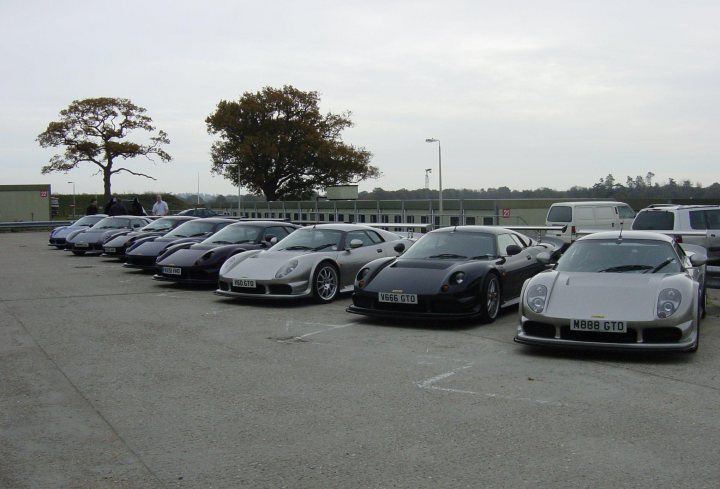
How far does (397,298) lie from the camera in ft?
31.0

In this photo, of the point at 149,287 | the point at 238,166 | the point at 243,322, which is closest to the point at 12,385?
the point at 243,322

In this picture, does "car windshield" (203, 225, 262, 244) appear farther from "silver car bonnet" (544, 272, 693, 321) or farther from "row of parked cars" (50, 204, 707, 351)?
"silver car bonnet" (544, 272, 693, 321)

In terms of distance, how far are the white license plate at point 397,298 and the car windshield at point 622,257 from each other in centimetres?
190

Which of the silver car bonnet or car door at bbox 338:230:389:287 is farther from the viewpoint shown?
car door at bbox 338:230:389:287

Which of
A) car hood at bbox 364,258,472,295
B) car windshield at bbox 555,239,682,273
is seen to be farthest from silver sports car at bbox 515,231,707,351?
car hood at bbox 364,258,472,295

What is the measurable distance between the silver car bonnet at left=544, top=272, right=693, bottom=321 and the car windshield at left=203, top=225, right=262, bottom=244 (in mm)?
→ 7938

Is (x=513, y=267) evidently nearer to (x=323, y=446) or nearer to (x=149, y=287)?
(x=323, y=446)

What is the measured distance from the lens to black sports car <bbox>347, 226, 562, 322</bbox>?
930 centimetres

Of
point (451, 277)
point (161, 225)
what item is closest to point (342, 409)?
point (451, 277)

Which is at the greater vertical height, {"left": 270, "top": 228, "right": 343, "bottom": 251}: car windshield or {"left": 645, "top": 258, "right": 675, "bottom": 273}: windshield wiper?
{"left": 270, "top": 228, "right": 343, "bottom": 251}: car windshield

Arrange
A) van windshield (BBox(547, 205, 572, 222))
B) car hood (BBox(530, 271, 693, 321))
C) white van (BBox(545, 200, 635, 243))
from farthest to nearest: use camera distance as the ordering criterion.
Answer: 1. van windshield (BBox(547, 205, 572, 222))
2. white van (BBox(545, 200, 635, 243))
3. car hood (BBox(530, 271, 693, 321))

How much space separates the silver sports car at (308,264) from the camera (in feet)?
37.8

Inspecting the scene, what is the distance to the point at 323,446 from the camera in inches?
183

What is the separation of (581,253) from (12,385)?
6317mm
